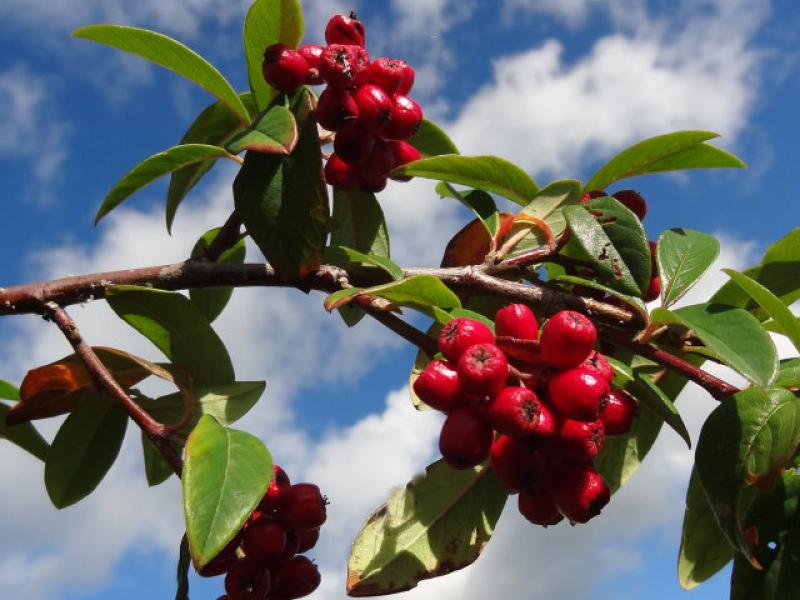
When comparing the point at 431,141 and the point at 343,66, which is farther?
the point at 431,141

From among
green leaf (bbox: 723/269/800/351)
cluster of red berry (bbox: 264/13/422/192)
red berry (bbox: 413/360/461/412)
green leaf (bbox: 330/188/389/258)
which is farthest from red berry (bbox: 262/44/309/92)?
green leaf (bbox: 723/269/800/351)

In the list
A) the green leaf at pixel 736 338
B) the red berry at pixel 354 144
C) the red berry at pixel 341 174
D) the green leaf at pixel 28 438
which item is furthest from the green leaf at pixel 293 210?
the green leaf at pixel 28 438

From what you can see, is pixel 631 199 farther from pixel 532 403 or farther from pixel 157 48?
pixel 157 48

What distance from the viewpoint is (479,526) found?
1.81 m

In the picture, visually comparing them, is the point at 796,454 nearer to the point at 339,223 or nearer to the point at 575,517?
the point at 575,517

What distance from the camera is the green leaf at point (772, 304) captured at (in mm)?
1517

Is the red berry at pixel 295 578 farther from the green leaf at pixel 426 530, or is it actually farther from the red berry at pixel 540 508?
the red berry at pixel 540 508

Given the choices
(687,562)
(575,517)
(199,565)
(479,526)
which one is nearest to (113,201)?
(199,565)

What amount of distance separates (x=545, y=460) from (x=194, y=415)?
2.46 ft

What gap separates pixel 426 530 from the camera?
179 cm

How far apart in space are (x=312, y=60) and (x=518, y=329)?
766 mm

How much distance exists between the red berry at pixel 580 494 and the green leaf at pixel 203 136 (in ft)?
3.94

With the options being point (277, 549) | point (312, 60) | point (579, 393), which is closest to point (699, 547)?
point (579, 393)

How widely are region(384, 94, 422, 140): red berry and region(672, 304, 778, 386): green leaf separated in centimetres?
70
